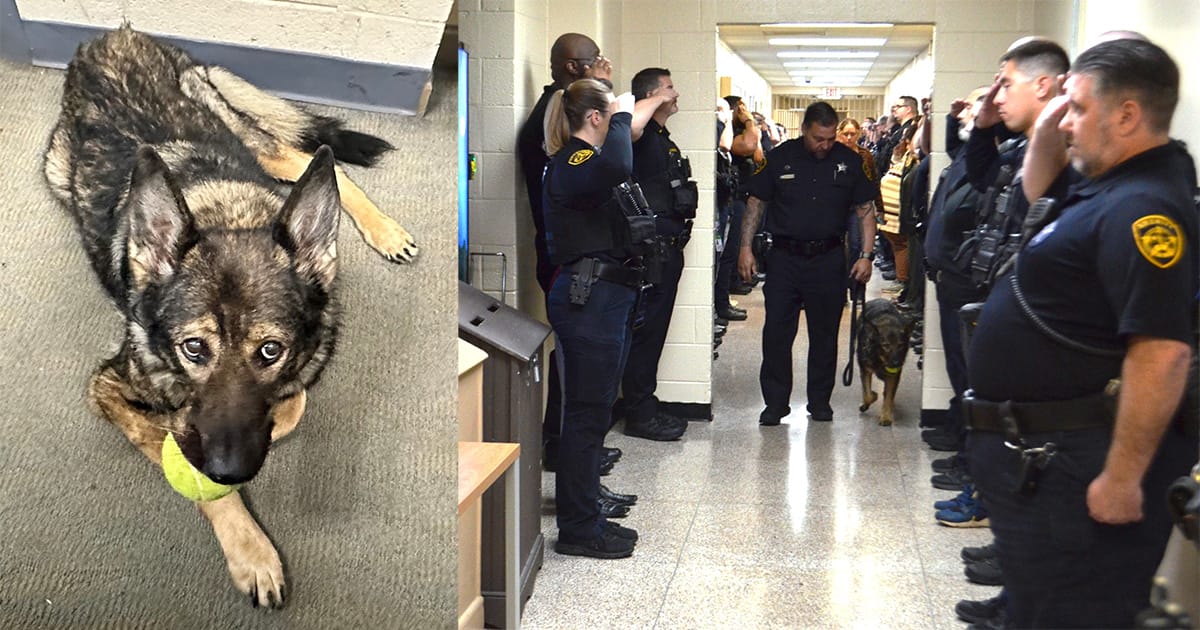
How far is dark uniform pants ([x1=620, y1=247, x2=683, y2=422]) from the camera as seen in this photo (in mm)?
1846

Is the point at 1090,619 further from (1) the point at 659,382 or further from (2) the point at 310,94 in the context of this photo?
(2) the point at 310,94

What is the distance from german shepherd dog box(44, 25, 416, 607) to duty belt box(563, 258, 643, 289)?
585mm


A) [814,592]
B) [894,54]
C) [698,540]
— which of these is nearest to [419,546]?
[698,540]

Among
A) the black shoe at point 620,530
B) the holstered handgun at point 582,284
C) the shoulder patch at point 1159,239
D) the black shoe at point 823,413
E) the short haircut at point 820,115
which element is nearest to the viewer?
the shoulder patch at point 1159,239

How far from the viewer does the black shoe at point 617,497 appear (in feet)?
5.83

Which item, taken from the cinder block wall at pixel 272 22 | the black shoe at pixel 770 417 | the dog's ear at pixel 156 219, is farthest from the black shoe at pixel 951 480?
the dog's ear at pixel 156 219

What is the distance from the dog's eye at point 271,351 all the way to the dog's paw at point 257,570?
0.83 feet

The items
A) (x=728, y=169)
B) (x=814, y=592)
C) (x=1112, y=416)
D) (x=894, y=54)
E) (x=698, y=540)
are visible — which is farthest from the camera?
(x=728, y=169)

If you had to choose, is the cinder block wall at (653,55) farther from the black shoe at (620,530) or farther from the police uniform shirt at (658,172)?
the black shoe at (620,530)

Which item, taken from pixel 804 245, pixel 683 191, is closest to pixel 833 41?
pixel 804 245

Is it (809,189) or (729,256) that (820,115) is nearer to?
(809,189)

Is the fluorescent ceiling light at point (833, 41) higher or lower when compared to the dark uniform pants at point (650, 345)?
higher

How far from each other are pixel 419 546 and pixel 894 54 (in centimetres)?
86

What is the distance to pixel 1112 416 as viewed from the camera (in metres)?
1.22
